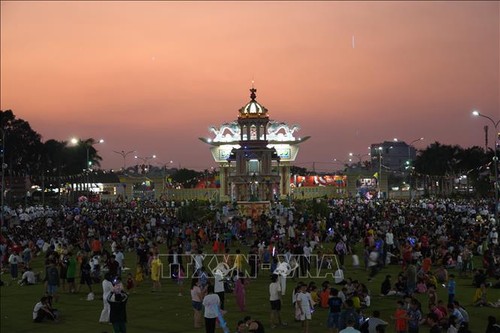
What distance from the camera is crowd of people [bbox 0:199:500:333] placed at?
17.5 meters

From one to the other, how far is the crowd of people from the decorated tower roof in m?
58.1

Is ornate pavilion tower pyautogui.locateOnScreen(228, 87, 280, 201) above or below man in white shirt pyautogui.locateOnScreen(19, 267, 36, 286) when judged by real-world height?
above

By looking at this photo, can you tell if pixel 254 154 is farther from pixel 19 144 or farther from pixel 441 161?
pixel 441 161

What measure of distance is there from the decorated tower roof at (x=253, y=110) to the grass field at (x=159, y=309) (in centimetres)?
8526

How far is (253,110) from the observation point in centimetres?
11469

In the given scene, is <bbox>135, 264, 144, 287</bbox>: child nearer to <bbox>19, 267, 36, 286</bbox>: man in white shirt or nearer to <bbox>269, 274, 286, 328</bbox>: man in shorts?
<bbox>19, 267, 36, 286</bbox>: man in white shirt

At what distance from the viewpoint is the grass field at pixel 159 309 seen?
19.3 meters

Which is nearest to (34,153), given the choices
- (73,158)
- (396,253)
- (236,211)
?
(73,158)

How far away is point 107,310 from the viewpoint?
19.9 metres

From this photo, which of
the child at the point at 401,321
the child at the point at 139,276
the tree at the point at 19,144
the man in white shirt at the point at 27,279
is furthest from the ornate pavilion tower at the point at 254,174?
the child at the point at 401,321

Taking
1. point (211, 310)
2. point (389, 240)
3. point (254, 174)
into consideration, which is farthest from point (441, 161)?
point (211, 310)

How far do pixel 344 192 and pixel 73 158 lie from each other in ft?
148

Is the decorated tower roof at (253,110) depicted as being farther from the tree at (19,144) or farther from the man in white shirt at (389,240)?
the man in white shirt at (389,240)

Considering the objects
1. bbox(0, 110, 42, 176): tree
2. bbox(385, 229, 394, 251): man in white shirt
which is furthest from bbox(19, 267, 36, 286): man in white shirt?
bbox(0, 110, 42, 176): tree
